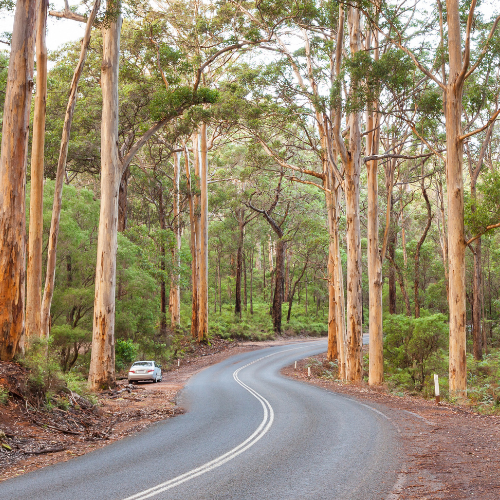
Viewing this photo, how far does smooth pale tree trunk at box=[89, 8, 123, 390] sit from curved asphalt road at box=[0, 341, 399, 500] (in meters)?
4.23

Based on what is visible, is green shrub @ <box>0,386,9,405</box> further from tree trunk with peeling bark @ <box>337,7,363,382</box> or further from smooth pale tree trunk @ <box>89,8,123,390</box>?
tree trunk with peeling bark @ <box>337,7,363,382</box>

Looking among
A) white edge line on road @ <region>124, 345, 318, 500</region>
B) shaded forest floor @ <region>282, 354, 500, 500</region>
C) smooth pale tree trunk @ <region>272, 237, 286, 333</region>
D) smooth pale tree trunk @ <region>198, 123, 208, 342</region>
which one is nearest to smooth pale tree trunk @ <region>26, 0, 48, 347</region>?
white edge line on road @ <region>124, 345, 318, 500</region>

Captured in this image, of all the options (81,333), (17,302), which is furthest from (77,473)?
(81,333)

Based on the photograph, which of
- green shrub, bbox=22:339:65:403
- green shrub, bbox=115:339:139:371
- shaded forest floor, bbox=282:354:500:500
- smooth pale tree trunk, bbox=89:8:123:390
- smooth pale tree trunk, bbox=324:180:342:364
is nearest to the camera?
shaded forest floor, bbox=282:354:500:500

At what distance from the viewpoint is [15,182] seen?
10.4 metres

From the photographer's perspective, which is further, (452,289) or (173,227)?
(173,227)

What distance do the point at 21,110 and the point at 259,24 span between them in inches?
499

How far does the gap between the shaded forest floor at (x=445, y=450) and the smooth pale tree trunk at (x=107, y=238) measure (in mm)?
8214

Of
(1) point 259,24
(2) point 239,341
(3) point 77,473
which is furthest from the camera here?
(2) point 239,341

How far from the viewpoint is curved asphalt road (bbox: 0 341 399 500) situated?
598cm

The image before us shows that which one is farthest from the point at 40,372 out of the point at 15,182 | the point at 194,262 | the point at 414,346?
the point at 194,262

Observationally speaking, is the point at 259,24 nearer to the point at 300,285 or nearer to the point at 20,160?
the point at 20,160

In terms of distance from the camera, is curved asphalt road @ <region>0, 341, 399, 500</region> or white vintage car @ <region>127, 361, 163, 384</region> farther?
white vintage car @ <region>127, 361, 163, 384</region>

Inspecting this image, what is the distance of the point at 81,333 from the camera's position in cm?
2088
